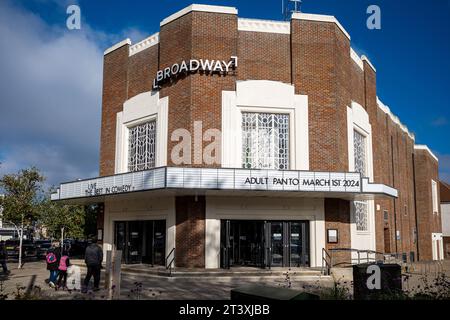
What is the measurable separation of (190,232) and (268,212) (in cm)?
353

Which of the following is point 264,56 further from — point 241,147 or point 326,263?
point 326,263

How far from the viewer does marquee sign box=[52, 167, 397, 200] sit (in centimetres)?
1844

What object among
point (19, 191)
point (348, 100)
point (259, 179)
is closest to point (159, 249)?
point (259, 179)

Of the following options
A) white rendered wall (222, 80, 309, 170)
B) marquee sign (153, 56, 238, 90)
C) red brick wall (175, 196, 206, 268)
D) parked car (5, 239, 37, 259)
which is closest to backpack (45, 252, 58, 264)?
red brick wall (175, 196, 206, 268)

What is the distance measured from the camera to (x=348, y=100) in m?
23.5

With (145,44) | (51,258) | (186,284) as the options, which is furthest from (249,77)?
(51,258)

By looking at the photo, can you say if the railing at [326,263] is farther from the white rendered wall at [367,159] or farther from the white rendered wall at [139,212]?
the white rendered wall at [139,212]

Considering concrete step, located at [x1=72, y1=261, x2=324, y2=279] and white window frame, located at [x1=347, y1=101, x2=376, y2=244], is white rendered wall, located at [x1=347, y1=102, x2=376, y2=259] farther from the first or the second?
concrete step, located at [x1=72, y1=261, x2=324, y2=279]

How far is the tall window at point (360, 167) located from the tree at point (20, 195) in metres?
17.1

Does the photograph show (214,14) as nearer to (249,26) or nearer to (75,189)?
(249,26)

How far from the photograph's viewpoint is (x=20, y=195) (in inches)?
1030

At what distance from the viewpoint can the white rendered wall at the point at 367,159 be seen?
2295 centimetres

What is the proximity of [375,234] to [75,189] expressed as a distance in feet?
51.8
